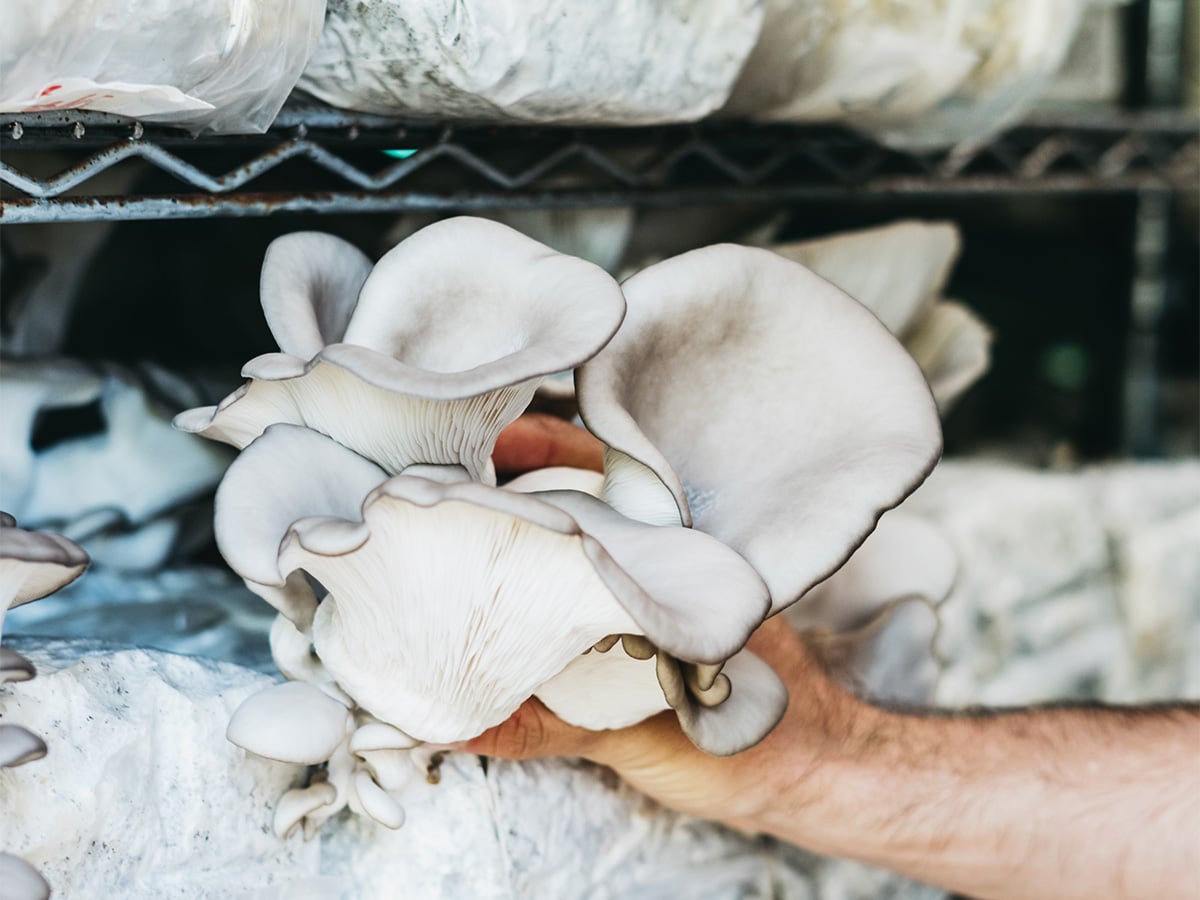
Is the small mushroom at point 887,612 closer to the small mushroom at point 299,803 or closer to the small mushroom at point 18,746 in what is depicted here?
the small mushroom at point 299,803

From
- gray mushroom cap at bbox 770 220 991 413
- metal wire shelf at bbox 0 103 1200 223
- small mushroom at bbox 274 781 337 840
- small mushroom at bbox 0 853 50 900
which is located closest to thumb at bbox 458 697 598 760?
small mushroom at bbox 274 781 337 840

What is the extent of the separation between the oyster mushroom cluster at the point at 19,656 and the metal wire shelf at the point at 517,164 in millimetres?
326

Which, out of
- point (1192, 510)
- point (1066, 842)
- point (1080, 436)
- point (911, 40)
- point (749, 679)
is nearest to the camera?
point (749, 679)

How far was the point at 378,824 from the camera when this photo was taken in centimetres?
100

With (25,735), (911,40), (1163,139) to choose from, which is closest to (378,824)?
(25,735)

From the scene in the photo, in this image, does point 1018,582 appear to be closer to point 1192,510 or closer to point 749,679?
point 1192,510

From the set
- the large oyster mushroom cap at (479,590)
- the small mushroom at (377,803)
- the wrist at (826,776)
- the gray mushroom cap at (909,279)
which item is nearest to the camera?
the large oyster mushroom cap at (479,590)

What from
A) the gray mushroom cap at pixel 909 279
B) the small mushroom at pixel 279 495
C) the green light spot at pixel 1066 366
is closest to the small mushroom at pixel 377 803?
the small mushroom at pixel 279 495

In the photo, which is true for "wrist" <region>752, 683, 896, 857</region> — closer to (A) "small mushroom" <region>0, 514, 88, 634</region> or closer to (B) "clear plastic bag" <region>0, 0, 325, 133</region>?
(A) "small mushroom" <region>0, 514, 88, 634</region>

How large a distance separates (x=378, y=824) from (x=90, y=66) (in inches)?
27.1

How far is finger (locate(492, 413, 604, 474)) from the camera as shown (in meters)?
1.13

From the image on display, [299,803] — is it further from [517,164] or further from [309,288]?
[517,164]

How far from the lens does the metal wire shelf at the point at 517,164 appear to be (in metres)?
0.94

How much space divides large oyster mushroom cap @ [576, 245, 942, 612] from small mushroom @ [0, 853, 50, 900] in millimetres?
488
